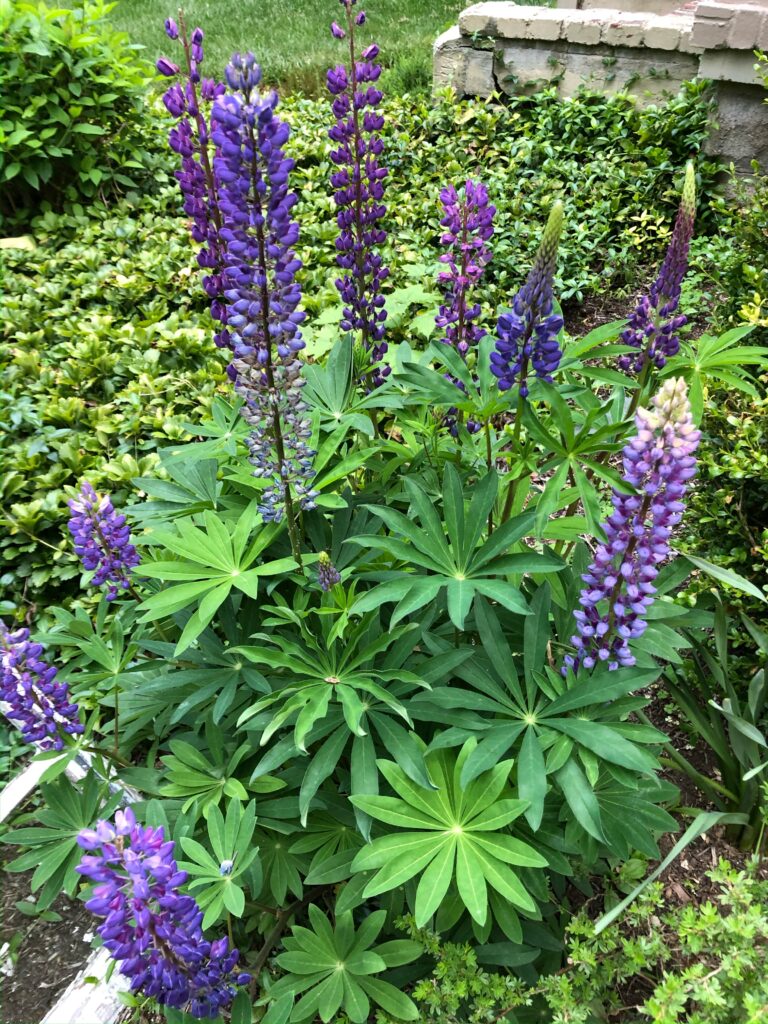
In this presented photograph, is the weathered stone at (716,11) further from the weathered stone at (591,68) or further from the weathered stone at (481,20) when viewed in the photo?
the weathered stone at (481,20)

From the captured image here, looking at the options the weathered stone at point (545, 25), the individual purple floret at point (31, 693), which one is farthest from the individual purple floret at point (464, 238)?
the weathered stone at point (545, 25)

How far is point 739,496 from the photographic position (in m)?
2.62

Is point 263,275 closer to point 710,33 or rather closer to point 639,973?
point 639,973

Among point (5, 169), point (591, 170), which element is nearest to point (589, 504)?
point (591, 170)

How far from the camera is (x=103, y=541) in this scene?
2.24 m

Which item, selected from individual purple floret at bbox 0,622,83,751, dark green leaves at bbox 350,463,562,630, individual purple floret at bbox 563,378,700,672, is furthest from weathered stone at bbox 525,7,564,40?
individual purple floret at bbox 0,622,83,751

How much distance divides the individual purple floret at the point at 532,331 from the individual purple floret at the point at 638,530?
0.39 m

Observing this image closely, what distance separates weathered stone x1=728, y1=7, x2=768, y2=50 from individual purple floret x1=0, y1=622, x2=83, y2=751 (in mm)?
5346

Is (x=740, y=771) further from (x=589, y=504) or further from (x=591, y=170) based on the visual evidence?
(x=591, y=170)

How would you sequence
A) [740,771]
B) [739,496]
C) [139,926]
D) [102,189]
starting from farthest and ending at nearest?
[102,189] < [739,496] < [740,771] < [139,926]

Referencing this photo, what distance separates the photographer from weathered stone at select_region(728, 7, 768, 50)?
4.70 metres

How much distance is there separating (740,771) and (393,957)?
1.21m

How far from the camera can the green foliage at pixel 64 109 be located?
5348 mm

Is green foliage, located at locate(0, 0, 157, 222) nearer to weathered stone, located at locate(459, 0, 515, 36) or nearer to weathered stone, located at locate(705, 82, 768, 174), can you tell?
weathered stone, located at locate(459, 0, 515, 36)
